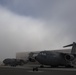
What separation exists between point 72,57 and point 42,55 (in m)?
7.71

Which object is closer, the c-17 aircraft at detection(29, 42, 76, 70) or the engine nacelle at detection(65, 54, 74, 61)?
the c-17 aircraft at detection(29, 42, 76, 70)

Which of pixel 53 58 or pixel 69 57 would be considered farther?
pixel 69 57

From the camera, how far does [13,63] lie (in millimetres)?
85812

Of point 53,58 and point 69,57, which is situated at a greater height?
point 69,57

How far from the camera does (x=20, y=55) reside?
167 meters

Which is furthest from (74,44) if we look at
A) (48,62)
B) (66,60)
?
(48,62)

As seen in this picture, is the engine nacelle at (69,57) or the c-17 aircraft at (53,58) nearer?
the c-17 aircraft at (53,58)

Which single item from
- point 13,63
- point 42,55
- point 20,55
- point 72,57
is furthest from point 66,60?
point 20,55

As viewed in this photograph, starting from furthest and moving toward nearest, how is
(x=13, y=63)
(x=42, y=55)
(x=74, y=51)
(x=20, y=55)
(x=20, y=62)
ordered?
(x=20, y=55) < (x=20, y=62) < (x=13, y=63) < (x=74, y=51) < (x=42, y=55)

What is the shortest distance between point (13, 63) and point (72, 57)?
34119mm

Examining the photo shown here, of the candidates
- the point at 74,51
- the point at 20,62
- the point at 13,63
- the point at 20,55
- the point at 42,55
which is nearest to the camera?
the point at 42,55

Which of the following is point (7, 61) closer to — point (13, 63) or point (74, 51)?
point (13, 63)

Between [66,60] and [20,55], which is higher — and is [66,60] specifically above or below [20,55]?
below

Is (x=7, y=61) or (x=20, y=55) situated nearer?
(x=7, y=61)
